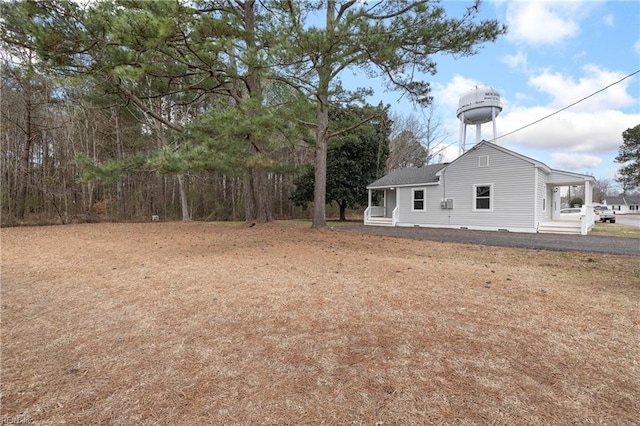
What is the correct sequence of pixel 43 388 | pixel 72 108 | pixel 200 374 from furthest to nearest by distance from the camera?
pixel 72 108 → pixel 200 374 → pixel 43 388

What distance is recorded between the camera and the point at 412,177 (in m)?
16.1

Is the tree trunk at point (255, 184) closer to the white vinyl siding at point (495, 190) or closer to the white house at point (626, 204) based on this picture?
the white vinyl siding at point (495, 190)

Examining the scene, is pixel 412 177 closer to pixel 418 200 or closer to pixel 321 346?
pixel 418 200

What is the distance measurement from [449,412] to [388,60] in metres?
7.10

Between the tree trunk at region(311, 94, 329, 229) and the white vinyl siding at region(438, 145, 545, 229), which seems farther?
the white vinyl siding at region(438, 145, 545, 229)

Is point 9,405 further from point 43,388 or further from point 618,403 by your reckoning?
point 618,403

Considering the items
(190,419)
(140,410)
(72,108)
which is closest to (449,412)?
(190,419)

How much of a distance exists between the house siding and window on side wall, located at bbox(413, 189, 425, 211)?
31 cm

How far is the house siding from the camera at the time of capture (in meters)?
12.1

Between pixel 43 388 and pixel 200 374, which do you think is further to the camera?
pixel 200 374

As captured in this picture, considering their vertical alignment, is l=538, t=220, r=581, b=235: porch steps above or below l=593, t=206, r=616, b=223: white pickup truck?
below

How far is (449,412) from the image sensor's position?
1702mm

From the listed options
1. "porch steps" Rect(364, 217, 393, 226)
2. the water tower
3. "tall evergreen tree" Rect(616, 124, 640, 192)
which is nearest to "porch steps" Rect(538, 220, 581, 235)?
the water tower

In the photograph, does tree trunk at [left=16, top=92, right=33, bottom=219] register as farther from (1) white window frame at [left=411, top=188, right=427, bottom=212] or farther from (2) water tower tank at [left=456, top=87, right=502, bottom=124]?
(2) water tower tank at [left=456, top=87, right=502, bottom=124]
